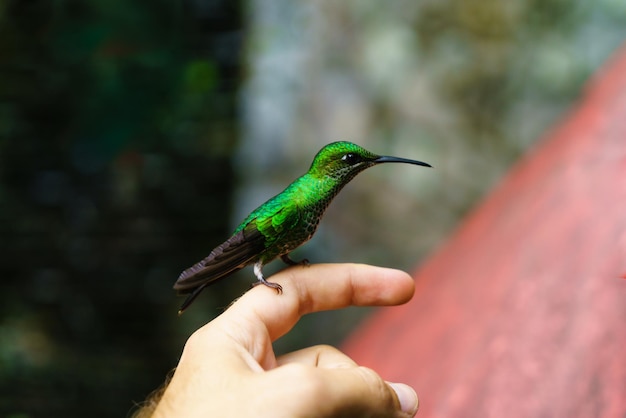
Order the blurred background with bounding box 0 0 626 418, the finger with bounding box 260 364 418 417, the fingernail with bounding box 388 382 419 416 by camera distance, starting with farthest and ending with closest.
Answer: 1. the blurred background with bounding box 0 0 626 418
2. the fingernail with bounding box 388 382 419 416
3. the finger with bounding box 260 364 418 417

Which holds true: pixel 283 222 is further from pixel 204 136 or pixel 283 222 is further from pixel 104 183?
pixel 104 183

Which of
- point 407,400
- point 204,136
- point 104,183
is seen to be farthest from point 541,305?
point 104,183

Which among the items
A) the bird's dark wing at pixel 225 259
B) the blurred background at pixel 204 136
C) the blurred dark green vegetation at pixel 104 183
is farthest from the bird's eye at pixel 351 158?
the blurred dark green vegetation at pixel 104 183

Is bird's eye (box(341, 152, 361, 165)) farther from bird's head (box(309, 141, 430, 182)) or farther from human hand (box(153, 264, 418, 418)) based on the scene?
human hand (box(153, 264, 418, 418))

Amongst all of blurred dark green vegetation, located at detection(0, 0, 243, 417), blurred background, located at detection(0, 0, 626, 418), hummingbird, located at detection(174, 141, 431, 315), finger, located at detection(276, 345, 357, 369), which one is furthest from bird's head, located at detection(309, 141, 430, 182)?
blurred dark green vegetation, located at detection(0, 0, 243, 417)

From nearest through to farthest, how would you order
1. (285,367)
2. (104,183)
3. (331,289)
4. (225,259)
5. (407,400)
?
(285,367)
(407,400)
(225,259)
(331,289)
(104,183)
